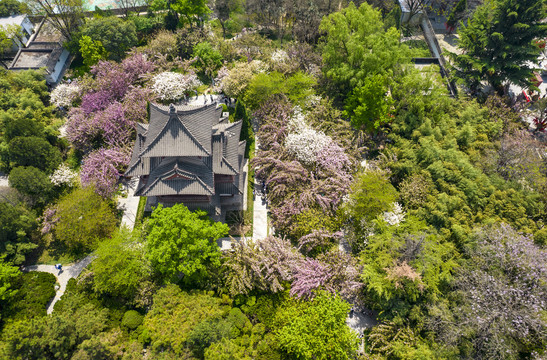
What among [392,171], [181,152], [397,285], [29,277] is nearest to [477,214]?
[392,171]

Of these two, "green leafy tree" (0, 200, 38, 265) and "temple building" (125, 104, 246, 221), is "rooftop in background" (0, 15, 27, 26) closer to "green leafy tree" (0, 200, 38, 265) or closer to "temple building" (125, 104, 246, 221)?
"green leafy tree" (0, 200, 38, 265)

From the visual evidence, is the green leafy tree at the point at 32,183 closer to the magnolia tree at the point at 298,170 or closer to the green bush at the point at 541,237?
the magnolia tree at the point at 298,170

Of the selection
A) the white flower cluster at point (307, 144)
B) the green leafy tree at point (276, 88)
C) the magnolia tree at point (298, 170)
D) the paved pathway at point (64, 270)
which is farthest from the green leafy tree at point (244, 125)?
the paved pathway at point (64, 270)

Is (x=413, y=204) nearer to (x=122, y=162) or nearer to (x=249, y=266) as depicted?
(x=249, y=266)

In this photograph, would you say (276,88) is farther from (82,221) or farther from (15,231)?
(15,231)

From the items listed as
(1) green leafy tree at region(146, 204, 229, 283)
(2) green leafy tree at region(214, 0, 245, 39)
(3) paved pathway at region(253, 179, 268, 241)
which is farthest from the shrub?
(2) green leafy tree at region(214, 0, 245, 39)
